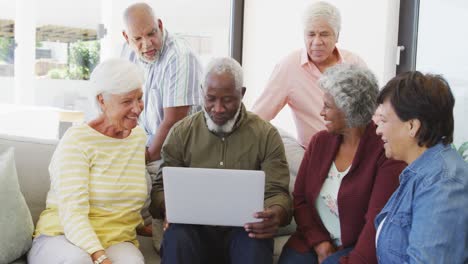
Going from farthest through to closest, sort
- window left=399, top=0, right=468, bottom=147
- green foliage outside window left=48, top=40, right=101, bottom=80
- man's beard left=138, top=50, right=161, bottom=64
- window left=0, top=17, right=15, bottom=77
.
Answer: green foliage outside window left=48, top=40, right=101, bottom=80 → window left=0, top=17, right=15, bottom=77 → window left=399, top=0, right=468, bottom=147 → man's beard left=138, top=50, right=161, bottom=64

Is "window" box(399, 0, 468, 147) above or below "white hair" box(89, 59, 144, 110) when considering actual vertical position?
above

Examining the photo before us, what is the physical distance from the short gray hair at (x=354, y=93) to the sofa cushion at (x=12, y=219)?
1.23 metres

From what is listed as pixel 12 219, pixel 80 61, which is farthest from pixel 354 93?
pixel 80 61

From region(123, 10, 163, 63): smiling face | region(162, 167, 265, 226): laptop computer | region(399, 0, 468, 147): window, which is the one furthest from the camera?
region(399, 0, 468, 147): window

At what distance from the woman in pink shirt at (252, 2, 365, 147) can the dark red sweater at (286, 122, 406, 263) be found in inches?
23.2

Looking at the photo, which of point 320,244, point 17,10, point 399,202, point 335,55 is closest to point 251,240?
point 320,244

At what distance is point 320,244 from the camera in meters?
2.00

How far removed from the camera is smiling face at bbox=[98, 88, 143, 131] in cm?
200

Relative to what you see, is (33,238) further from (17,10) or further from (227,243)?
(17,10)

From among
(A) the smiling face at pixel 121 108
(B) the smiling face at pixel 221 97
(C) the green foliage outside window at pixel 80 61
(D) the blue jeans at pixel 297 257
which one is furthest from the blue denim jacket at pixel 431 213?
(C) the green foliage outside window at pixel 80 61

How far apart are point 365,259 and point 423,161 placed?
1.48ft

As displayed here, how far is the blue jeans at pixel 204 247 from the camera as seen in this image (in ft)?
6.23

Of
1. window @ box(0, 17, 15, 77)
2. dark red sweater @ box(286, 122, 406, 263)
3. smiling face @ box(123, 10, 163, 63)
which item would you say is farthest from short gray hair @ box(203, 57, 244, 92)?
window @ box(0, 17, 15, 77)

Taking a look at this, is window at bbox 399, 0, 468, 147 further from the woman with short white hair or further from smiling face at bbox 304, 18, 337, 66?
the woman with short white hair
